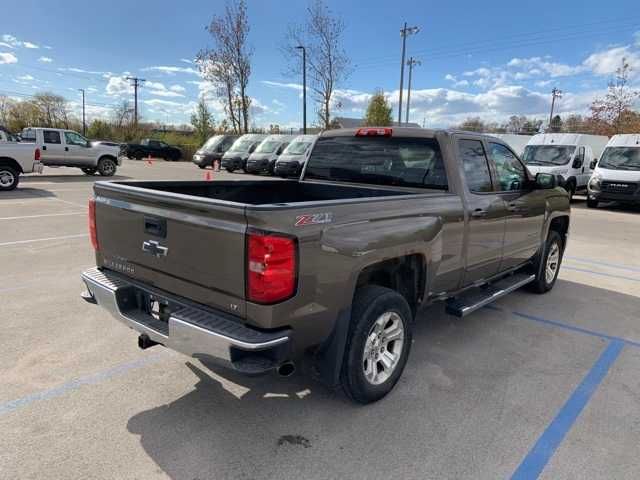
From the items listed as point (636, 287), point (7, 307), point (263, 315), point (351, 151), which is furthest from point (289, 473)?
point (636, 287)

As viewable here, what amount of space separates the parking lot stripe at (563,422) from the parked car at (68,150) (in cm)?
2049

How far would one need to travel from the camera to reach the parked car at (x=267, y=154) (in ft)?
76.0

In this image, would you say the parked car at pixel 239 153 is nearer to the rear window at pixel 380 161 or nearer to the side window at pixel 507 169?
the rear window at pixel 380 161

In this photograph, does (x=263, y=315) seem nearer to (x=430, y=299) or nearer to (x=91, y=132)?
(x=430, y=299)

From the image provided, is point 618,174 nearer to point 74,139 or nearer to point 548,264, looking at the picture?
point 548,264

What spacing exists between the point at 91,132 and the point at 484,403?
58.2m

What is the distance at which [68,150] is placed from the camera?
19.5 m

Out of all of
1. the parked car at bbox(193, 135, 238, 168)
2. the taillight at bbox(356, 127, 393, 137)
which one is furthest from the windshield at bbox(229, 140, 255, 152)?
the taillight at bbox(356, 127, 393, 137)

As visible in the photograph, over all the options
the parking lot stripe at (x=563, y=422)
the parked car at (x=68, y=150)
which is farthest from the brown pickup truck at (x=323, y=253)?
the parked car at (x=68, y=150)

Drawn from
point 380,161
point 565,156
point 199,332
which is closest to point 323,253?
point 199,332

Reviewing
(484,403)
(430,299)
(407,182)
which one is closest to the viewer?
(484,403)

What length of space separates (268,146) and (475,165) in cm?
2076

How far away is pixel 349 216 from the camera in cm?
286

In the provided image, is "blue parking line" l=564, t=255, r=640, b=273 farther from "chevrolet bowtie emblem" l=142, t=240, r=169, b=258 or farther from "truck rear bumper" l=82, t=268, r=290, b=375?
"chevrolet bowtie emblem" l=142, t=240, r=169, b=258
